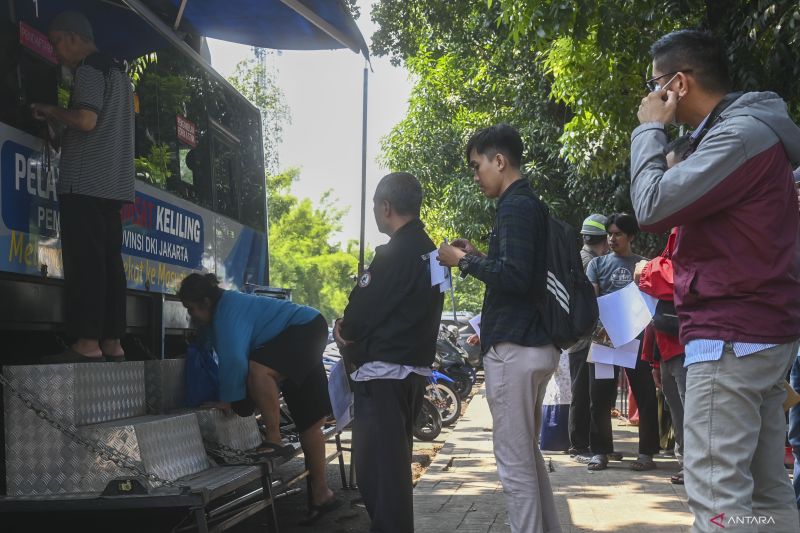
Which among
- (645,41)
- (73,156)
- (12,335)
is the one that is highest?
(645,41)

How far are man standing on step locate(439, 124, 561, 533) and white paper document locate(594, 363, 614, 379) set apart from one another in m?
3.62

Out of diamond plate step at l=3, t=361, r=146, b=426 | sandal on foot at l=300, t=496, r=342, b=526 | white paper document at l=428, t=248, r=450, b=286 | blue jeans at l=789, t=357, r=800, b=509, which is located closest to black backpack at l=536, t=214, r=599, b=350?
white paper document at l=428, t=248, r=450, b=286

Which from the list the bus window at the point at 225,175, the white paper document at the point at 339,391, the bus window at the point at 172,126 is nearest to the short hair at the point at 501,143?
the white paper document at the point at 339,391

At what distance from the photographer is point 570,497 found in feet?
22.0

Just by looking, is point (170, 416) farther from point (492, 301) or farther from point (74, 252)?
point (492, 301)

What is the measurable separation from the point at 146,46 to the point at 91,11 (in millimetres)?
805

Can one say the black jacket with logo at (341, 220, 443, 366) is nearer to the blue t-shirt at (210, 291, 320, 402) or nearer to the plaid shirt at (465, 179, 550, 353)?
the plaid shirt at (465, 179, 550, 353)

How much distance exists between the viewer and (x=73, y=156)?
488cm

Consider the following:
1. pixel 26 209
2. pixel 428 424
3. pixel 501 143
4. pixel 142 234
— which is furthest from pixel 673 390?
pixel 428 424

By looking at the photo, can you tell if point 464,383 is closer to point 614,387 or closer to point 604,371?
point 614,387

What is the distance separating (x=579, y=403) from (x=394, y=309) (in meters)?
4.26

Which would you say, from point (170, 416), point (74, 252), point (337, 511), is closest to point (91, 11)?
point (74, 252)

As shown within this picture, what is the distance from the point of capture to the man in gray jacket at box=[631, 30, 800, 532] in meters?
2.73

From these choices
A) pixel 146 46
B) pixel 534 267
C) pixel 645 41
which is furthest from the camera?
pixel 645 41
